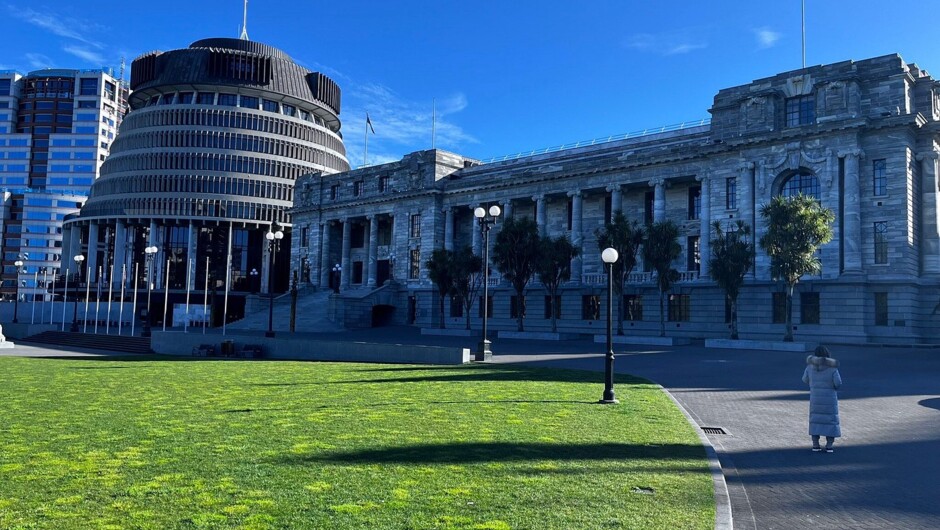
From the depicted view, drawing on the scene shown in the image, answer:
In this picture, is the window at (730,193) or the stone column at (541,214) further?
the stone column at (541,214)

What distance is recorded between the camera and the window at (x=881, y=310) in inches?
1706

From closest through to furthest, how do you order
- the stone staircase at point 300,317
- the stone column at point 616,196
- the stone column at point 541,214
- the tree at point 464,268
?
the tree at point 464,268, the stone column at point 616,196, the stone staircase at point 300,317, the stone column at point 541,214

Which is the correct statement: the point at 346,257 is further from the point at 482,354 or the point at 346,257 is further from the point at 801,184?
the point at 482,354

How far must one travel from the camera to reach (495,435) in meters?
12.1

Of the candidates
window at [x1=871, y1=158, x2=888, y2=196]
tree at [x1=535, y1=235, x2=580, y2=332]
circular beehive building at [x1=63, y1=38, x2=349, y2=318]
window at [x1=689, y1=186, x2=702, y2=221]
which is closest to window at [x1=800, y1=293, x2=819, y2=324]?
window at [x1=871, y1=158, x2=888, y2=196]

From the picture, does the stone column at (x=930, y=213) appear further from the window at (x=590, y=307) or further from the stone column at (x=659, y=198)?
the window at (x=590, y=307)

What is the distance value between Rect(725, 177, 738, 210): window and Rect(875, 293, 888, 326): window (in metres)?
11.5

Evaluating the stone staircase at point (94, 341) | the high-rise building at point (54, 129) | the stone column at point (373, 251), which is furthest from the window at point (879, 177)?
the high-rise building at point (54, 129)

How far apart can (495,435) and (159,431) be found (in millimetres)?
5896

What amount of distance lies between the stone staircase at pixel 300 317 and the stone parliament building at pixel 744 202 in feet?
7.14

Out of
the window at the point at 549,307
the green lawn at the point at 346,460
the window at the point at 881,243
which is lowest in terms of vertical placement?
the green lawn at the point at 346,460

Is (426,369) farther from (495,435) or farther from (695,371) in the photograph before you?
(495,435)

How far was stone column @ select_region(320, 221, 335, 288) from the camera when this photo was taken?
8006 cm

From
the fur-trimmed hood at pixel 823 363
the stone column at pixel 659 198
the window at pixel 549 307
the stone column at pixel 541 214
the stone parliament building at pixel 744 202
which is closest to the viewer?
the fur-trimmed hood at pixel 823 363
